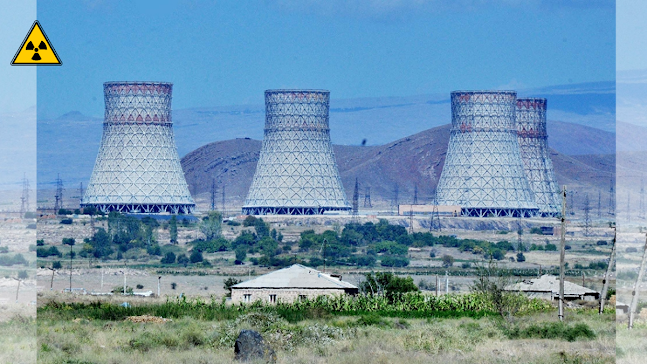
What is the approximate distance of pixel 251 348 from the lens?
20.2 metres

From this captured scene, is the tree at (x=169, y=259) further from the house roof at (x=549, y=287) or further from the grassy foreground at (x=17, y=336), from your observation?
the grassy foreground at (x=17, y=336)

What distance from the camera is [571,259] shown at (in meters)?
71.0

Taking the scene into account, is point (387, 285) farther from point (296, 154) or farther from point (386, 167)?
point (386, 167)

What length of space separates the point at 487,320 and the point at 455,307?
4.54m

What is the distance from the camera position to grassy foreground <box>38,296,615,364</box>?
20.2 meters

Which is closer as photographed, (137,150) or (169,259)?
(169,259)

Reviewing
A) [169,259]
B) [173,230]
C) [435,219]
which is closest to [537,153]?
[435,219]

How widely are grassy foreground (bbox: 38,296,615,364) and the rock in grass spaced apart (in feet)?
0.66

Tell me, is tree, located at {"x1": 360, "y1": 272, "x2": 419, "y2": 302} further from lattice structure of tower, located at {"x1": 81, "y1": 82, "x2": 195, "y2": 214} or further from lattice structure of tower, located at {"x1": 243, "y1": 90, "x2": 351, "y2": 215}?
lattice structure of tower, located at {"x1": 81, "y1": 82, "x2": 195, "y2": 214}

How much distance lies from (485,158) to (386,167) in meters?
59.4

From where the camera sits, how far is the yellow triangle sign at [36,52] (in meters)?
12.2

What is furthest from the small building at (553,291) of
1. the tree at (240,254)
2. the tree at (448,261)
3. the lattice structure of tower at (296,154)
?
the lattice structure of tower at (296,154)

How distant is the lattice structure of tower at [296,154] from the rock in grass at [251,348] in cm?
6106

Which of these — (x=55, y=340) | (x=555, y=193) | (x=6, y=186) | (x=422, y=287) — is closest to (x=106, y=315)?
(x=55, y=340)
